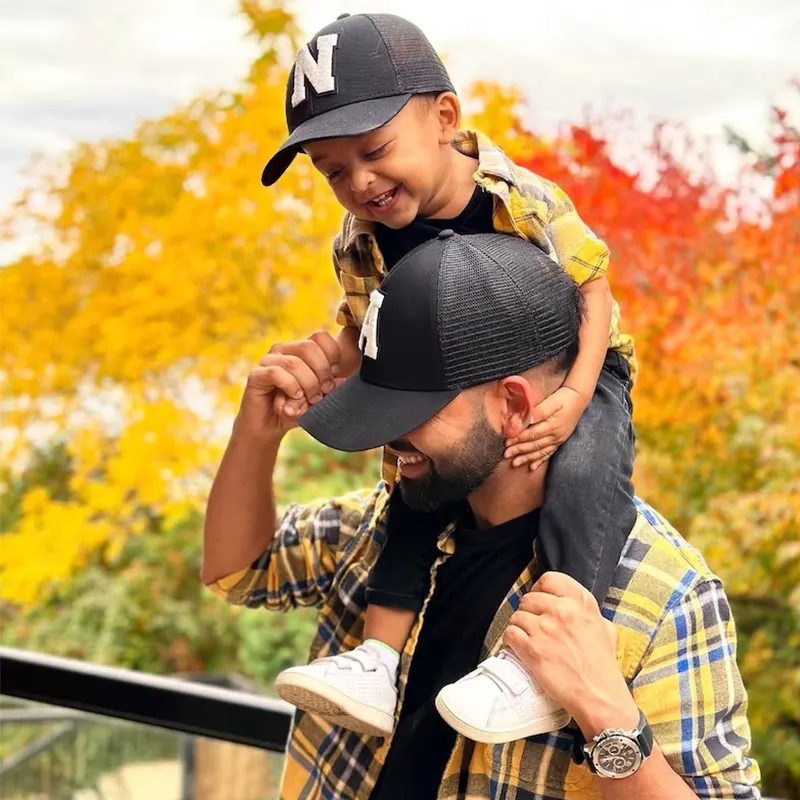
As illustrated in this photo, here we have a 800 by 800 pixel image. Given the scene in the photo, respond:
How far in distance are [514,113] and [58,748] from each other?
2598mm

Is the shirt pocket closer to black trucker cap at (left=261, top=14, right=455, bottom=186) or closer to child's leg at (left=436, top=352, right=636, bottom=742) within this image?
child's leg at (left=436, top=352, right=636, bottom=742)

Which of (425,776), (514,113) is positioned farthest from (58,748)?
(514,113)

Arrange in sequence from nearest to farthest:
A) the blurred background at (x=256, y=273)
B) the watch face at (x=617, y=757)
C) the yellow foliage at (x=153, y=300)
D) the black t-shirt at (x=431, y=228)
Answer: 1. the watch face at (x=617, y=757)
2. the black t-shirt at (x=431, y=228)
3. the blurred background at (x=256, y=273)
4. the yellow foliage at (x=153, y=300)

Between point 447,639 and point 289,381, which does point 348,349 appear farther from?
point 447,639

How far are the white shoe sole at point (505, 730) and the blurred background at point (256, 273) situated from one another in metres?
1.67

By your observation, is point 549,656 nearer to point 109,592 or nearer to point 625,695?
point 625,695

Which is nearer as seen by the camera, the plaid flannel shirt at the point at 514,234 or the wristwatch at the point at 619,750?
the wristwatch at the point at 619,750

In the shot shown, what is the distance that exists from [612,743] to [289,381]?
63 centimetres

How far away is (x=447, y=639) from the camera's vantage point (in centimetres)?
134

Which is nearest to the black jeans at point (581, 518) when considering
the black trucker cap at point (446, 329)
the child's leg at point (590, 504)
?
the child's leg at point (590, 504)

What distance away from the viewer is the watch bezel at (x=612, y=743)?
1.06 metres

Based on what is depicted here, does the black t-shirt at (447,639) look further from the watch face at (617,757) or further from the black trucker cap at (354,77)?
the black trucker cap at (354,77)

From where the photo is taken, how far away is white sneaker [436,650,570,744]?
1085 millimetres

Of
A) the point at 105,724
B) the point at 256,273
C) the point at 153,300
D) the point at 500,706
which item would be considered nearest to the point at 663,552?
the point at 500,706
